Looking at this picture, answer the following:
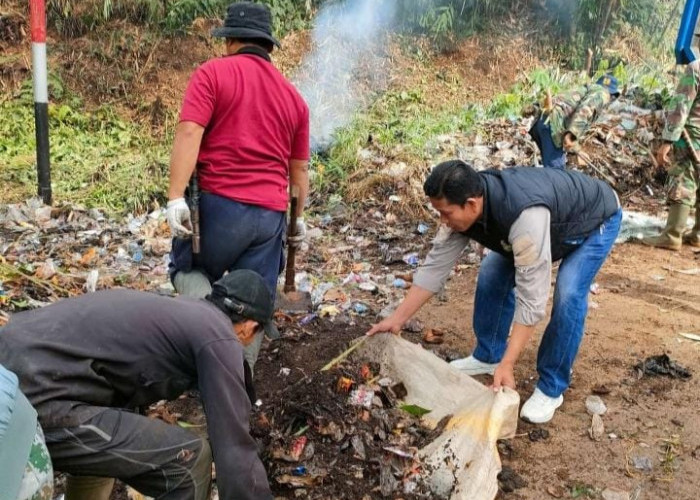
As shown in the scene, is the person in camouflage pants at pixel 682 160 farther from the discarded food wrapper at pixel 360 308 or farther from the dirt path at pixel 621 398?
the discarded food wrapper at pixel 360 308

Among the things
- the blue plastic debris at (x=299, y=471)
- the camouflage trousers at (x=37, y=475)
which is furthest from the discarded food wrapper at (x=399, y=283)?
the camouflage trousers at (x=37, y=475)

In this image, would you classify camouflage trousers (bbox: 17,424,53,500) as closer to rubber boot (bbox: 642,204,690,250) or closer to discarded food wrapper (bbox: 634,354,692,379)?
discarded food wrapper (bbox: 634,354,692,379)

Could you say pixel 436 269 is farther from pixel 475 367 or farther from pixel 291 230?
pixel 291 230

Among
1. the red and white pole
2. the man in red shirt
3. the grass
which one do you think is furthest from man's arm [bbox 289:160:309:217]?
the red and white pole

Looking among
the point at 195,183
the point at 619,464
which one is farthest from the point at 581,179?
the point at 195,183

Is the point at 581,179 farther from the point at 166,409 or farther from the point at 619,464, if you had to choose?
the point at 166,409

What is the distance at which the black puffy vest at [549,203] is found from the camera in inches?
109

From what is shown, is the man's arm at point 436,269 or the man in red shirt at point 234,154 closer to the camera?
the man in red shirt at point 234,154

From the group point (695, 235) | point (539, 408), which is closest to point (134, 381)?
point (539, 408)

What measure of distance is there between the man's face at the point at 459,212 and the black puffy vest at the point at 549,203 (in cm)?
6

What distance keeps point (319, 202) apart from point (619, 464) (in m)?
4.52

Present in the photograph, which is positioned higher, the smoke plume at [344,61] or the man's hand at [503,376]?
the smoke plume at [344,61]

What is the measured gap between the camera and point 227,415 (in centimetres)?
196

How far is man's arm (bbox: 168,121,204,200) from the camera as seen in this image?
9.02 ft
